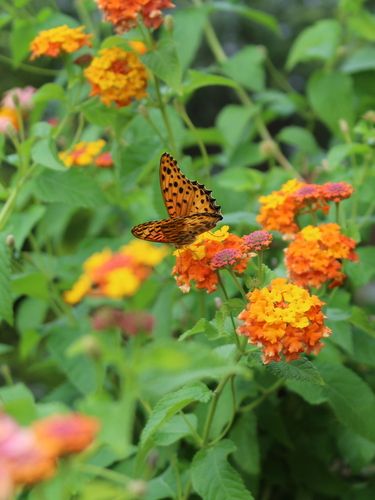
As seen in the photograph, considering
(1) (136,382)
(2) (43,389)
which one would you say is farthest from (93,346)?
(2) (43,389)

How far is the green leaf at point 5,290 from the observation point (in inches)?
60.6

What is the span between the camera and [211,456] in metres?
1.40

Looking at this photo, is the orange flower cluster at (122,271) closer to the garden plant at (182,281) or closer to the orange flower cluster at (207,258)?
the garden plant at (182,281)

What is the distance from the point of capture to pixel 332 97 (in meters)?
2.53

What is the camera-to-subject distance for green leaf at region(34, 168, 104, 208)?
5.86 ft

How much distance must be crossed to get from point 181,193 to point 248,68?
4.08ft

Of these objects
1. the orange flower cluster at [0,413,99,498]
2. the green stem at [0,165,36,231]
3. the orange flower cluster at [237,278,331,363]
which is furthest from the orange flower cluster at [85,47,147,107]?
the orange flower cluster at [0,413,99,498]

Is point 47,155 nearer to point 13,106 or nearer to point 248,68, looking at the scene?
point 13,106

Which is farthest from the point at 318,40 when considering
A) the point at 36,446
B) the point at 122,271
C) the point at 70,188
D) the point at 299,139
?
the point at 36,446

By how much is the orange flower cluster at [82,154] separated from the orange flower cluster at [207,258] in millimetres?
642

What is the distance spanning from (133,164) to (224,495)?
0.84m

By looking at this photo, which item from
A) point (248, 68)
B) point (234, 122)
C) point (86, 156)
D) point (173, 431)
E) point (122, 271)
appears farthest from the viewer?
point (248, 68)

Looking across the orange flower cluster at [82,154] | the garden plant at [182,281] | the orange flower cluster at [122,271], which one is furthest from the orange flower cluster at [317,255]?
the orange flower cluster at [82,154]

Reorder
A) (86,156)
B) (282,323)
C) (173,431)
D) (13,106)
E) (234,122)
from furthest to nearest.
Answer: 1. (234,122)
2. (13,106)
3. (86,156)
4. (173,431)
5. (282,323)
